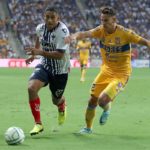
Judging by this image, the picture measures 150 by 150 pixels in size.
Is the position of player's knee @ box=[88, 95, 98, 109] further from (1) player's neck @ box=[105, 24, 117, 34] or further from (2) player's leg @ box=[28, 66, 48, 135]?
(1) player's neck @ box=[105, 24, 117, 34]

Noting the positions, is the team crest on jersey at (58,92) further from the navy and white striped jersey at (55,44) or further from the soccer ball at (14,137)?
the soccer ball at (14,137)

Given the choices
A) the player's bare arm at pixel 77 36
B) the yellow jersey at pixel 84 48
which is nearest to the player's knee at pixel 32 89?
the player's bare arm at pixel 77 36

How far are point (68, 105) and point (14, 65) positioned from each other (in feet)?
93.3

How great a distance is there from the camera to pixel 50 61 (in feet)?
34.2

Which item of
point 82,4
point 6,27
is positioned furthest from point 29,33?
point 82,4

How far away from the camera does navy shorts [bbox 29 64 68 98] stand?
10.3 metres

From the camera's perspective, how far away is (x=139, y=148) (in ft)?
28.0

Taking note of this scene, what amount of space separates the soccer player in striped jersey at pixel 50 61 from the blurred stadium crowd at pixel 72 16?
1430 inches

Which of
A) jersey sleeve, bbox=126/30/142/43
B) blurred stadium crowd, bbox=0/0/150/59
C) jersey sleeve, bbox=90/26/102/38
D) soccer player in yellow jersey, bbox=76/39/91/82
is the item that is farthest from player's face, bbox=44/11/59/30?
blurred stadium crowd, bbox=0/0/150/59

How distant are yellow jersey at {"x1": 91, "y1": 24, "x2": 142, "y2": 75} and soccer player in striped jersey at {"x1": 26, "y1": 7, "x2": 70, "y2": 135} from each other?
686 mm

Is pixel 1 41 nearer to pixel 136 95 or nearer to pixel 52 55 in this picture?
pixel 136 95

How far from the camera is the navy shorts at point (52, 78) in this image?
33.8 feet

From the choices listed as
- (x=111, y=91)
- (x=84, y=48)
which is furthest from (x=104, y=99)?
(x=84, y=48)

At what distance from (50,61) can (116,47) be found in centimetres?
128
